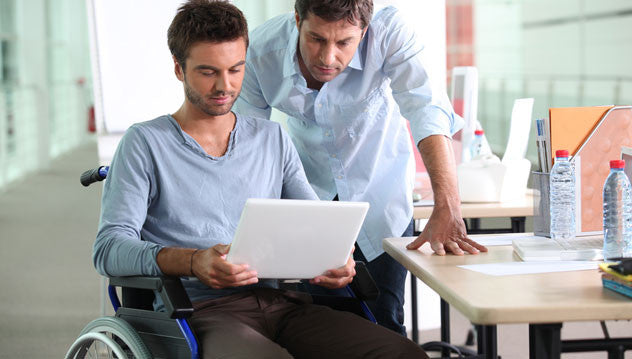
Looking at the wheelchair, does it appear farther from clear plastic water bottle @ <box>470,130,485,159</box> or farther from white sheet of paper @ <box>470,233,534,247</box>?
clear plastic water bottle @ <box>470,130,485,159</box>

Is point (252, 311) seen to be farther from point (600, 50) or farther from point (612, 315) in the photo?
point (600, 50)

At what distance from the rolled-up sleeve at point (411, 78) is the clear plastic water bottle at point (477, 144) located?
79 centimetres

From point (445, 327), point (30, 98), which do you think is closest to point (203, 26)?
point (445, 327)

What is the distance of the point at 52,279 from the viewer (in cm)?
464

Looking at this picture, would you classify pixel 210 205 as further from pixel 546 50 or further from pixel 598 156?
pixel 546 50

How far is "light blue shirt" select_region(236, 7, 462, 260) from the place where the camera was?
202 cm

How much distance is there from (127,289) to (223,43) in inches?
22.4

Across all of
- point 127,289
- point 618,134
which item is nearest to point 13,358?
point 127,289

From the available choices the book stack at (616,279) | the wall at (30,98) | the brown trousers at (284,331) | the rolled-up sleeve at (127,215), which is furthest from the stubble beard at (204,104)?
the wall at (30,98)

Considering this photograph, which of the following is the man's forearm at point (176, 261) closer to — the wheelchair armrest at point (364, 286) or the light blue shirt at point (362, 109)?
the wheelchair armrest at point (364, 286)

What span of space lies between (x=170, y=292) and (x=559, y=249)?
784 mm

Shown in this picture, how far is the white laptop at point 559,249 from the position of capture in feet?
5.14

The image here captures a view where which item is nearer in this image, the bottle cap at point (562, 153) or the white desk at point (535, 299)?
the white desk at point (535, 299)

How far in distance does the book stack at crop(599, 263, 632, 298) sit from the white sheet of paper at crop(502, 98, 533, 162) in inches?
53.9
